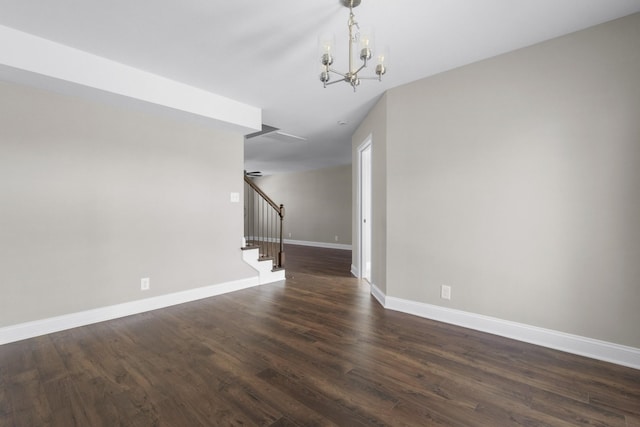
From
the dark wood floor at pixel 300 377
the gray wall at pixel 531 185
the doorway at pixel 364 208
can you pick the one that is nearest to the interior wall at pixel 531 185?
the gray wall at pixel 531 185

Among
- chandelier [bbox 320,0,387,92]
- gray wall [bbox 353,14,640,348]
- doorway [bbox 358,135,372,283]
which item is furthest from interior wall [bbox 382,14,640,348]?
doorway [bbox 358,135,372,283]

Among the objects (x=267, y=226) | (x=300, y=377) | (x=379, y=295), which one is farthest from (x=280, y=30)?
(x=267, y=226)

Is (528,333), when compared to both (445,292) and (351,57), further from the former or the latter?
(351,57)

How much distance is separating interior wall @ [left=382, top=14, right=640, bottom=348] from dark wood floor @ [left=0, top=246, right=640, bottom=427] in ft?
1.39

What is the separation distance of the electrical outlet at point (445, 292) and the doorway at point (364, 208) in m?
1.87

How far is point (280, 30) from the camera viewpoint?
2.19 m

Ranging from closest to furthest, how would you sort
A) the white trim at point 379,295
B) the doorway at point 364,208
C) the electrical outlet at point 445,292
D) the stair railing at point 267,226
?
the electrical outlet at point 445,292 < the white trim at point 379,295 < the stair railing at point 267,226 < the doorway at point 364,208

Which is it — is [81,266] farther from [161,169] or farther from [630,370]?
[630,370]

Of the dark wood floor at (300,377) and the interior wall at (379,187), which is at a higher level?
the interior wall at (379,187)

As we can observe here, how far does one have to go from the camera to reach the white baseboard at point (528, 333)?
208 centimetres

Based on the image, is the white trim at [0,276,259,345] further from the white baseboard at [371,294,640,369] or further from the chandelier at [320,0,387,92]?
the chandelier at [320,0,387,92]

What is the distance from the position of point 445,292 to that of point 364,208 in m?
2.20

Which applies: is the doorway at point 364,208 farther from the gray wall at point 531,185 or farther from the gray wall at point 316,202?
the gray wall at point 316,202

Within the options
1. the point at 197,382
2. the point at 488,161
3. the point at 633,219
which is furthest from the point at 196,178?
the point at 633,219
